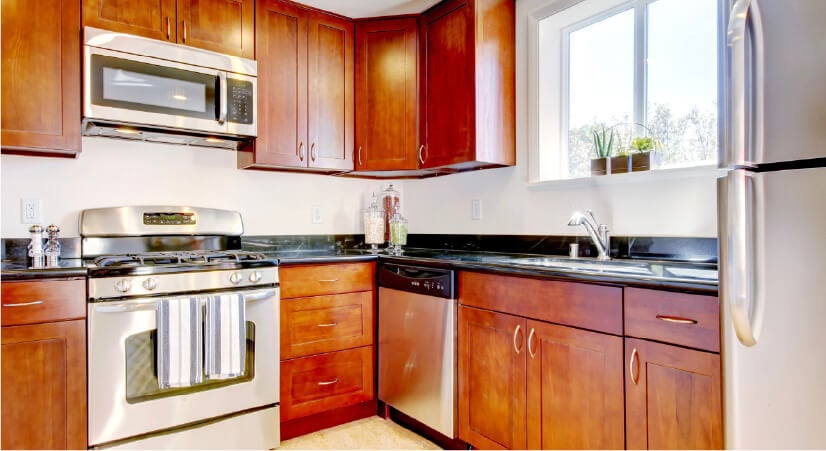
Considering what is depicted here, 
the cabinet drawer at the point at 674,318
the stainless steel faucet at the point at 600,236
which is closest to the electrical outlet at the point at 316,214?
the stainless steel faucet at the point at 600,236

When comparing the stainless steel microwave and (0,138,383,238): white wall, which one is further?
(0,138,383,238): white wall

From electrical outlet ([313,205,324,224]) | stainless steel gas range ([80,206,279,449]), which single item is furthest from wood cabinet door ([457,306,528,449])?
electrical outlet ([313,205,324,224])

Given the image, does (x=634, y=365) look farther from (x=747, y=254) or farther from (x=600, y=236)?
(x=600, y=236)

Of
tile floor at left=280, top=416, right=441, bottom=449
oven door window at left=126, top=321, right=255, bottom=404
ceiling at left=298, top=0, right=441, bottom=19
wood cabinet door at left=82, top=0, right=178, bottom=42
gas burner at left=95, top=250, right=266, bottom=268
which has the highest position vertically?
ceiling at left=298, top=0, right=441, bottom=19

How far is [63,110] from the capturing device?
203 cm

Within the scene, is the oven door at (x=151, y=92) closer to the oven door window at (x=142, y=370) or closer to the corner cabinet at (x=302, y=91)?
the corner cabinet at (x=302, y=91)

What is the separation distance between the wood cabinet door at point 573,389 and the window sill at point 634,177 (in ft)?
2.41

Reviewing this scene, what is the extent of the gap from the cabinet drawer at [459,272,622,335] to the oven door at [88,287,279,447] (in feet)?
3.33

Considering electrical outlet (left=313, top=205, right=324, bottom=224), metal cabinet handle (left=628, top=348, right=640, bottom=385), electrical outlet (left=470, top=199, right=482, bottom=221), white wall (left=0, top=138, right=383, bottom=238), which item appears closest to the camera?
metal cabinet handle (left=628, top=348, right=640, bottom=385)

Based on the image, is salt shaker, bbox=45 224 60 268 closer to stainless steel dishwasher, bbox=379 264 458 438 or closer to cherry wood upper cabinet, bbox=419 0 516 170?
stainless steel dishwasher, bbox=379 264 458 438

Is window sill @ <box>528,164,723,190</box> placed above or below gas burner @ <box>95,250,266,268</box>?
above

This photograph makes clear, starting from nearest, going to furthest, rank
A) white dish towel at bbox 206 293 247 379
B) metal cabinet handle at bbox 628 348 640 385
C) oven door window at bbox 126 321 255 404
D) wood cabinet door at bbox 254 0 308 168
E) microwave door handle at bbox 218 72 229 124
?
metal cabinet handle at bbox 628 348 640 385 → oven door window at bbox 126 321 255 404 → white dish towel at bbox 206 293 247 379 → microwave door handle at bbox 218 72 229 124 → wood cabinet door at bbox 254 0 308 168

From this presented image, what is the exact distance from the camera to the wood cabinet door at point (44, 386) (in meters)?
1.68

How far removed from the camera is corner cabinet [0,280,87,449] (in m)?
1.67
